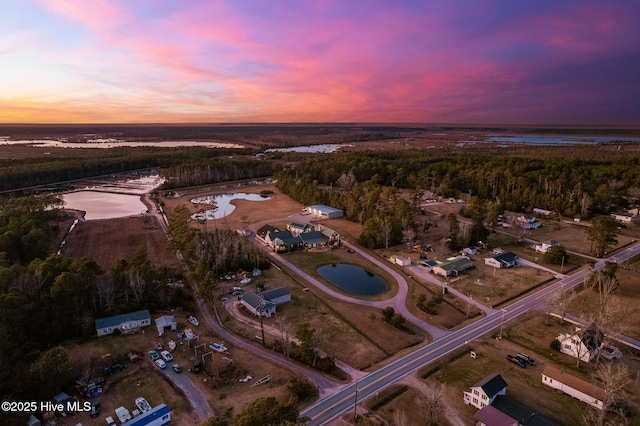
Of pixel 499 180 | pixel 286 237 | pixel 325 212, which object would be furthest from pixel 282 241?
pixel 499 180

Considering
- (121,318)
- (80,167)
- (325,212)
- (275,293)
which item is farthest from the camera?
(80,167)

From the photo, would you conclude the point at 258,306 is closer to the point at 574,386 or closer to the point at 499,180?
the point at 574,386

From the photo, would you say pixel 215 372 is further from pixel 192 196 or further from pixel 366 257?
pixel 192 196

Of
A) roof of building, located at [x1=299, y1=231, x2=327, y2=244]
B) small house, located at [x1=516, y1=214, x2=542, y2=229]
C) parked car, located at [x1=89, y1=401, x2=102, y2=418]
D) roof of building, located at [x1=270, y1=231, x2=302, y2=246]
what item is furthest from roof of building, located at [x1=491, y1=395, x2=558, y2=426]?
small house, located at [x1=516, y1=214, x2=542, y2=229]

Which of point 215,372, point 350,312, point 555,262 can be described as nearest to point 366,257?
point 350,312

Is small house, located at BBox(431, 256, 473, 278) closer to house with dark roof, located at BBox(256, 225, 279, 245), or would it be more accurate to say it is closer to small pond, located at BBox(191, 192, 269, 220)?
house with dark roof, located at BBox(256, 225, 279, 245)

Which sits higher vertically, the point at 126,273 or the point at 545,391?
the point at 126,273
